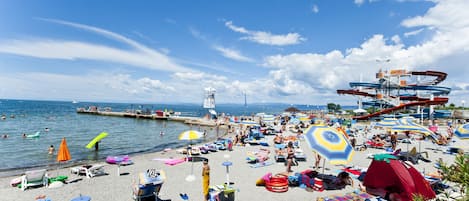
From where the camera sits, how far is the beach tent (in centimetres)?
798

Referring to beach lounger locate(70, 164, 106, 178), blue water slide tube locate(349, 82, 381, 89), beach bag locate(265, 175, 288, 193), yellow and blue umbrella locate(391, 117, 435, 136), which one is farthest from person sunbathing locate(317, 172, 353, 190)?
blue water slide tube locate(349, 82, 381, 89)

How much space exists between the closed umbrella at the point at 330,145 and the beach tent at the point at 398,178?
3.67 feet

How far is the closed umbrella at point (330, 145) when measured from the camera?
8.19 metres

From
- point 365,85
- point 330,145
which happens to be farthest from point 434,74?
point 330,145

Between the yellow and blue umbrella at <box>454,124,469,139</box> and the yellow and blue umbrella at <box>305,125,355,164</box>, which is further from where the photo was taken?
the yellow and blue umbrella at <box>454,124,469,139</box>

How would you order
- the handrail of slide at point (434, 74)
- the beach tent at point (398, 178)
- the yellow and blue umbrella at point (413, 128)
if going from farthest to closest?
the handrail of slide at point (434, 74), the yellow and blue umbrella at point (413, 128), the beach tent at point (398, 178)

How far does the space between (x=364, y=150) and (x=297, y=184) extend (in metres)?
11.0

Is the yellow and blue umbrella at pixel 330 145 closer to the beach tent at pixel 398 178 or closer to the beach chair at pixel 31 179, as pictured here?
the beach tent at pixel 398 178

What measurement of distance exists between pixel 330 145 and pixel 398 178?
7.62 feet

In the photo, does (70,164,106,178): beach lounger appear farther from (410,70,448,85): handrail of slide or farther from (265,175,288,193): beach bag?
(410,70,448,85): handrail of slide

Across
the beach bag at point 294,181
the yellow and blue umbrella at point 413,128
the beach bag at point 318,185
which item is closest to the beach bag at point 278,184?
the beach bag at point 294,181

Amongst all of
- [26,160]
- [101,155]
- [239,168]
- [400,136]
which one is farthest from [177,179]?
[400,136]

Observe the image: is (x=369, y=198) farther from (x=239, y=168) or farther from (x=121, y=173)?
(x=121, y=173)

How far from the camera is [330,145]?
8.48m
